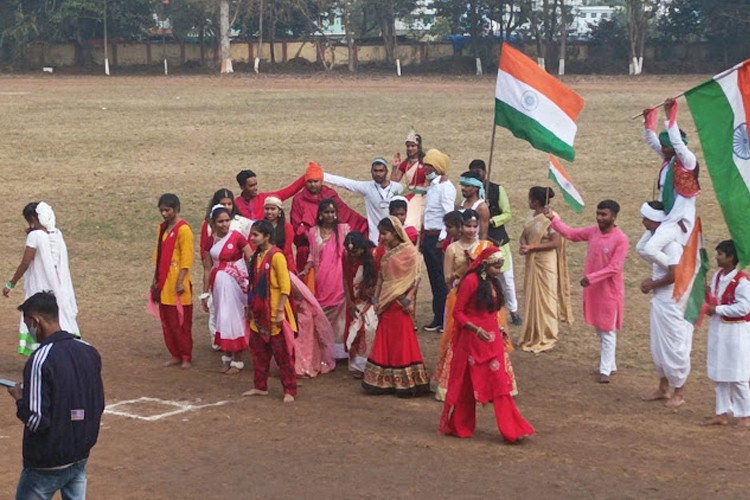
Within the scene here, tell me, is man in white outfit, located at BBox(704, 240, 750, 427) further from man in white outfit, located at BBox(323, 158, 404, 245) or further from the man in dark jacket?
the man in dark jacket

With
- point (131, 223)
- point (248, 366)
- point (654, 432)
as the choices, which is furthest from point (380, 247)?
point (131, 223)

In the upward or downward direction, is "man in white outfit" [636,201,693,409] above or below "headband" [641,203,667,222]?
below

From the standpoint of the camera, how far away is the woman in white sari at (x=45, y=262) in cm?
998

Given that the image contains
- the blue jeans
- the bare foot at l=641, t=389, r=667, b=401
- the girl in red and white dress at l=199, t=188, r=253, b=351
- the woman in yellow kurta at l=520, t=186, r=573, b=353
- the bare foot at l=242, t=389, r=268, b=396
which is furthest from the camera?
the woman in yellow kurta at l=520, t=186, r=573, b=353

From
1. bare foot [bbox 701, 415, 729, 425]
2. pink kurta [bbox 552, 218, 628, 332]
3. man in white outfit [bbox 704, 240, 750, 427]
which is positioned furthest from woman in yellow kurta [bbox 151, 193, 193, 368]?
bare foot [bbox 701, 415, 729, 425]

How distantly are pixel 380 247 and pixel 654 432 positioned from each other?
104 inches

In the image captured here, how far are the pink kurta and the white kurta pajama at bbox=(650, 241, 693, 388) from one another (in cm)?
72

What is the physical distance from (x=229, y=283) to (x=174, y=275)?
0.49m

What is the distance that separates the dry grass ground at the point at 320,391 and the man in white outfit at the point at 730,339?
326mm

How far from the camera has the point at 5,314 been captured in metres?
12.9

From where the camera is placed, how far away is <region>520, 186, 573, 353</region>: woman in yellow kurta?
11.5 metres

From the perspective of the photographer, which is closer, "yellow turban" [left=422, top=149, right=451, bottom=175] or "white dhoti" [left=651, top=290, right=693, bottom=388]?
"white dhoti" [left=651, top=290, right=693, bottom=388]

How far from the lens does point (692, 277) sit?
9086mm

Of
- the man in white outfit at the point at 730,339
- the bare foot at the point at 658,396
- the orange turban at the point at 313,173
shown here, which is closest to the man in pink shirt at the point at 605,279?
the bare foot at the point at 658,396
